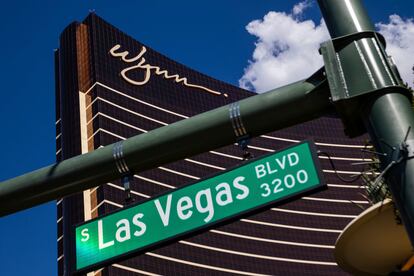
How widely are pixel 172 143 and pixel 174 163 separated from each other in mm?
109085

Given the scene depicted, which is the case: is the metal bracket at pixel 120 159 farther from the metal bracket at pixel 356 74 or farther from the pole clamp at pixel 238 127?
the metal bracket at pixel 356 74

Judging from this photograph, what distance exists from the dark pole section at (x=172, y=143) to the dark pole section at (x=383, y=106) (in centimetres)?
38

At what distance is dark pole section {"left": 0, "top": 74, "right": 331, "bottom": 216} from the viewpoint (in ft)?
16.7

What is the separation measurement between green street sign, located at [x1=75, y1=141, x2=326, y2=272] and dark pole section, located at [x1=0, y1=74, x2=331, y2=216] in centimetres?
29

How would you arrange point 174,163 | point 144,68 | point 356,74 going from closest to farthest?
point 356,74 → point 174,163 → point 144,68

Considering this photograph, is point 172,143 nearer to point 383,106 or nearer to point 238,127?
point 238,127

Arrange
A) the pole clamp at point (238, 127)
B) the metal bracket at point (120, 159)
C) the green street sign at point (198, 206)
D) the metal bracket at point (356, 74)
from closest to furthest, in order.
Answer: the metal bracket at point (356, 74) < the green street sign at point (198, 206) < the pole clamp at point (238, 127) < the metal bracket at point (120, 159)

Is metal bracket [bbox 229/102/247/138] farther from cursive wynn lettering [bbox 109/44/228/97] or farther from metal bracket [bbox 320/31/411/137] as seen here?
cursive wynn lettering [bbox 109/44/228/97]

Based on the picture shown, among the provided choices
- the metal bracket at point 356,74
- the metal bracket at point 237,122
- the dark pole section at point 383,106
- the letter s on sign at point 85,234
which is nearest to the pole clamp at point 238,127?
the metal bracket at point 237,122

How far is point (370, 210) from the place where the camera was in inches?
364

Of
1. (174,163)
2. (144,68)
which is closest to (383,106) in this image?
(174,163)

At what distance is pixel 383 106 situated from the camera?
446 cm

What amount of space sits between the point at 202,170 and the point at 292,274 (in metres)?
23.0

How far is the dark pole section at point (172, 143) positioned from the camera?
16.7ft
